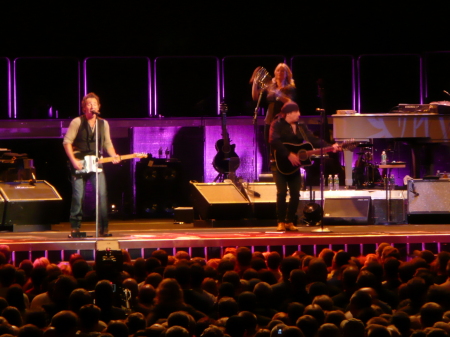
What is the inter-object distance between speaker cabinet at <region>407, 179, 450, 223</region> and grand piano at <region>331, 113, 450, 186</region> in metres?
0.96

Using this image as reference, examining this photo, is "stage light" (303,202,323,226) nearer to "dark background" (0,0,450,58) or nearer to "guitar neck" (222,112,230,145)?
"guitar neck" (222,112,230,145)

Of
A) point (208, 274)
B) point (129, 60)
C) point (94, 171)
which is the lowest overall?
point (208, 274)

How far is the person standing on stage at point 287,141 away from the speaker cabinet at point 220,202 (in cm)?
155

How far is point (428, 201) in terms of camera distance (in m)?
11.1

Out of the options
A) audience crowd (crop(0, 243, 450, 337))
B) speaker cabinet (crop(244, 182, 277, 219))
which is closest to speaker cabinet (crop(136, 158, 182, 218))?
speaker cabinet (crop(244, 182, 277, 219))

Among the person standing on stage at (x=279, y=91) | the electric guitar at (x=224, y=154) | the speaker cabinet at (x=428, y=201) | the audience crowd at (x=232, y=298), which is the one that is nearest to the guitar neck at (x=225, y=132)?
the electric guitar at (x=224, y=154)

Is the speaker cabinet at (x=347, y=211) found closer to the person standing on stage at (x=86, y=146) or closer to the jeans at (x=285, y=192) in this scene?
the jeans at (x=285, y=192)

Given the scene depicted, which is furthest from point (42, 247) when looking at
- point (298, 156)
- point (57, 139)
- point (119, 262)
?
point (57, 139)

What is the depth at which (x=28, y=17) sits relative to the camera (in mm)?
14812

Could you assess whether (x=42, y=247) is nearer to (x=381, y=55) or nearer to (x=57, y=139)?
(x=57, y=139)

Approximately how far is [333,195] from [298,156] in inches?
95.2

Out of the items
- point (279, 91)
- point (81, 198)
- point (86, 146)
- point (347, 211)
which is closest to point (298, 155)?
point (279, 91)

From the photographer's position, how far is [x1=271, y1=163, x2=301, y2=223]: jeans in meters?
9.27

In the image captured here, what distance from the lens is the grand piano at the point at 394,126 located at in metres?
11.7
